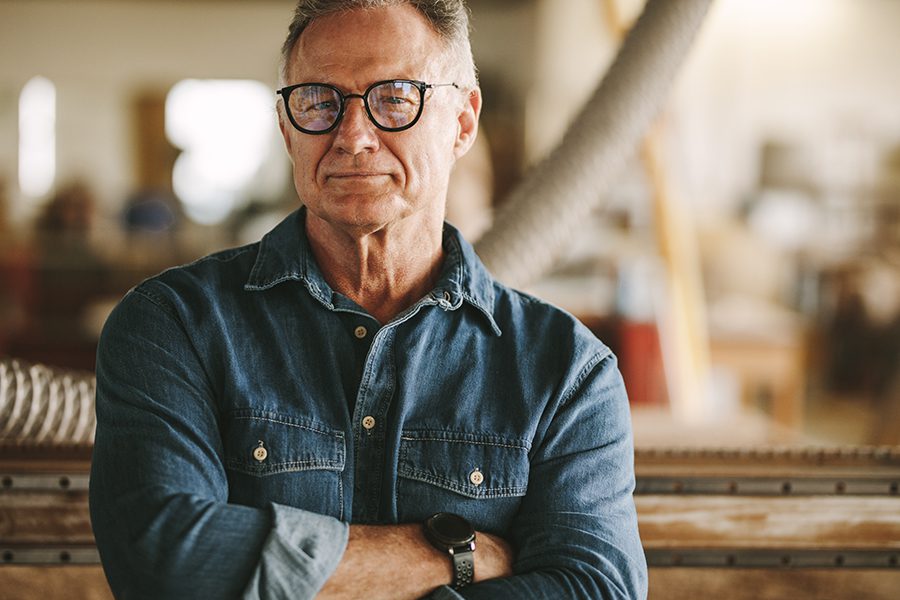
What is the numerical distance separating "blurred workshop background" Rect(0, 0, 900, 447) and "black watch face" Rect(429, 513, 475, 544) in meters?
1.09

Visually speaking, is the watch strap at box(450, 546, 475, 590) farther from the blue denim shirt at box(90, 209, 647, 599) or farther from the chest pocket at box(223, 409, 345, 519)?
the chest pocket at box(223, 409, 345, 519)

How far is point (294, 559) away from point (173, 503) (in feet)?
0.52

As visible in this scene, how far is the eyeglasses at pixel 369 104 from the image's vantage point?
4.07ft

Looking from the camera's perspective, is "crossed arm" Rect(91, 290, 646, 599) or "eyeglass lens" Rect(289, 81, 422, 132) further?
"eyeglass lens" Rect(289, 81, 422, 132)

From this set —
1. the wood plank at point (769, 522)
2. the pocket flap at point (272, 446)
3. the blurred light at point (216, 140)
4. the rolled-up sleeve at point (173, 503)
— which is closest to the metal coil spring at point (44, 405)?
the rolled-up sleeve at point (173, 503)

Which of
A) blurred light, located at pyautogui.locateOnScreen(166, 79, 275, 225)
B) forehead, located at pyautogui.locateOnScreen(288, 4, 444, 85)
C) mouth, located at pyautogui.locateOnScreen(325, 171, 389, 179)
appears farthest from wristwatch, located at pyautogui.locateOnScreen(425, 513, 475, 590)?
blurred light, located at pyautogui.locateOnScreen(166, 79, 275, 225)

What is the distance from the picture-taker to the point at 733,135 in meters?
9.62

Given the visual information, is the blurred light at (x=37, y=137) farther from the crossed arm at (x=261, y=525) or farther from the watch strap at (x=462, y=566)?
the watch strap at (x=462, y=566)

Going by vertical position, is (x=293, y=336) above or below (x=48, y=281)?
above

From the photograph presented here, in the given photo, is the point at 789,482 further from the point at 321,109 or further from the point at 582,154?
the point at 321,109

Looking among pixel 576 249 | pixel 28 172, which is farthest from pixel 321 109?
pixel 28 172

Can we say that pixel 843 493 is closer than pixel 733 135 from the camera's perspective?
Yes

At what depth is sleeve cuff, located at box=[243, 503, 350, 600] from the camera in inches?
43.0

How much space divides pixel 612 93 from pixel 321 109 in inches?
32.9
